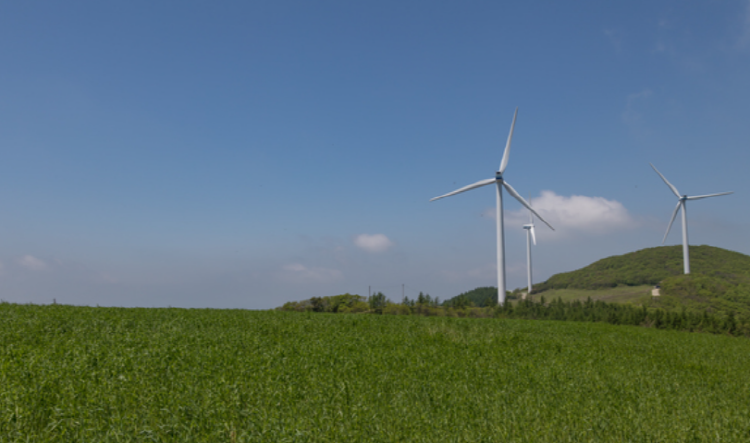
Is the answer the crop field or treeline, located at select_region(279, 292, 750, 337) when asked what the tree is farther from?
the crop field

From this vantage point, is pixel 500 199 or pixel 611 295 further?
pixel 611 295

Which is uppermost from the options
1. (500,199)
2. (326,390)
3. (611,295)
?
(500,199)

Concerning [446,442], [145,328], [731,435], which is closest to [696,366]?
[731,435]

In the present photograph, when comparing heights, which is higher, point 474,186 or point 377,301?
point 474,186

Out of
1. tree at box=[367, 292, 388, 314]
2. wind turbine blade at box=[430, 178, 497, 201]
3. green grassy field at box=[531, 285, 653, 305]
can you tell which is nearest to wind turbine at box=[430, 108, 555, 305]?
wind turbine blade at box=[430, 178, 497, 201]

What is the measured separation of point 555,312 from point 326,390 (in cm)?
4883

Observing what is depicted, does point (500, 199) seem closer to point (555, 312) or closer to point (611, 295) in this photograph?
point (555, 312)

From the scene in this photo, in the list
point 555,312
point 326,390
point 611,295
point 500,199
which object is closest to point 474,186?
point 500,199

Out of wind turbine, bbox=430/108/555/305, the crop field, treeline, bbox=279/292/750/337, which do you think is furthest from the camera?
wind turbine, bbox=430/108/555/305

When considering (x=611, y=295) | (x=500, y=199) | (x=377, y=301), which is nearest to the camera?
(x=377, y=301)

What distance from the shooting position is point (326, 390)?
949 centimetres

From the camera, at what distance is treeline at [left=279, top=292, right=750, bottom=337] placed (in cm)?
4328

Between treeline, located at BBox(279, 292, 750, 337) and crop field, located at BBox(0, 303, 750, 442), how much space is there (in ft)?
81.2

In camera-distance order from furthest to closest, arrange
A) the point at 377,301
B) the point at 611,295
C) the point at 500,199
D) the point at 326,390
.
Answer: the point at 611,295, the point at 500,199, the point at 377,301, the point at 326,390
